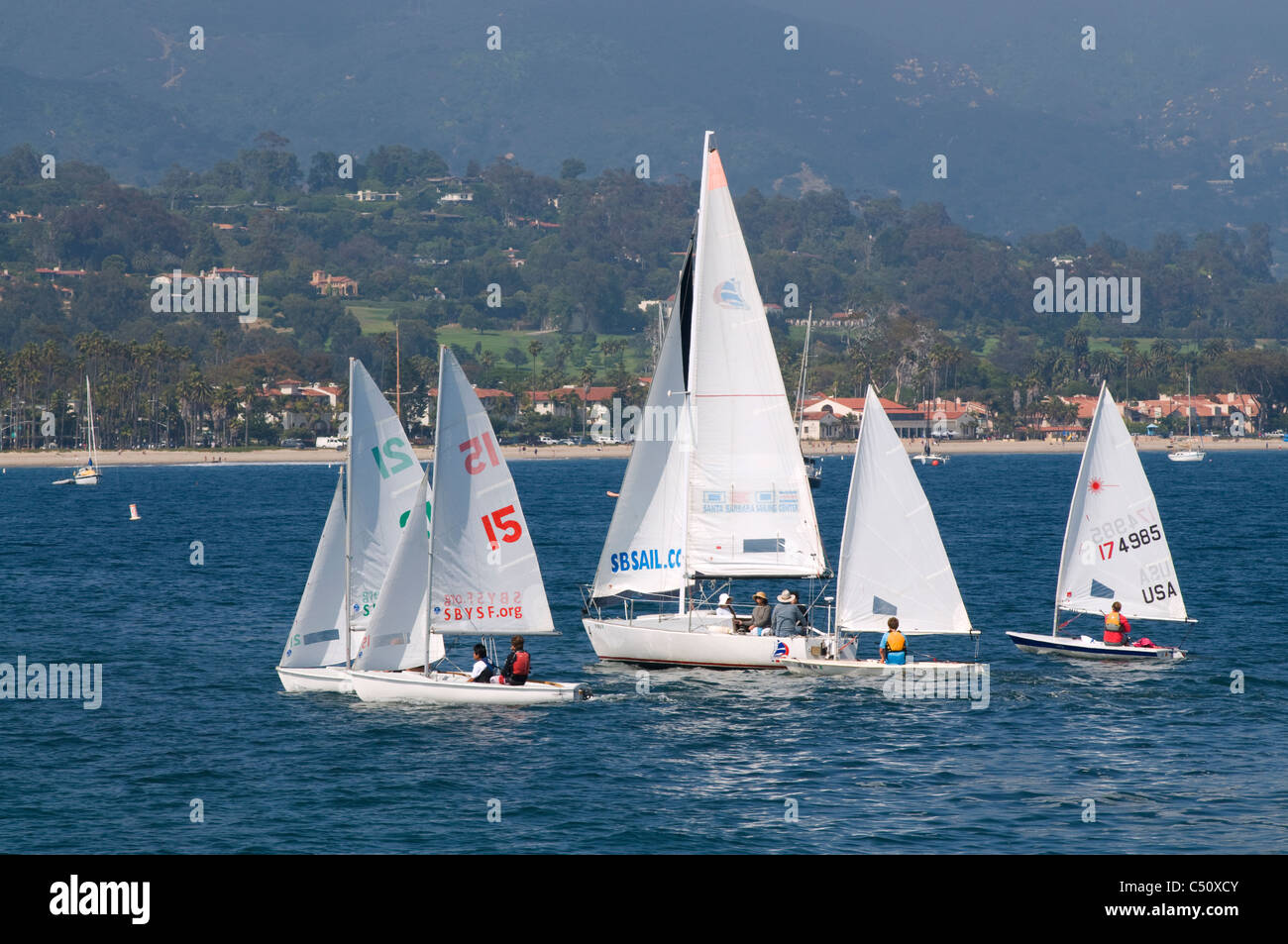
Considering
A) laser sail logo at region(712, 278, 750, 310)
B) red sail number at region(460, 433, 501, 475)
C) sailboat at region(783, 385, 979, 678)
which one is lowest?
sailboat at region(783, 385, 979, 678)

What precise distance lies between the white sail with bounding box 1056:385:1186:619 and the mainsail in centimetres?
789

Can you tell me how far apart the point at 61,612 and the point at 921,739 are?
3638cm

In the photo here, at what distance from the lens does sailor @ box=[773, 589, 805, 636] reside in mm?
38312

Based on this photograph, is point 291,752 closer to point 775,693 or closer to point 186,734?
point 186,734

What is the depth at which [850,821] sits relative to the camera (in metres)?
27.1

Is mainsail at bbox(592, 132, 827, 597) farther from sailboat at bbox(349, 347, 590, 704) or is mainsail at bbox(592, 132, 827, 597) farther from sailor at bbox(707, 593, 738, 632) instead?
sailboat at bbox(349, 347, 590, 704)

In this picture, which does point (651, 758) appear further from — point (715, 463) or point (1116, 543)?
point (1116, 543)

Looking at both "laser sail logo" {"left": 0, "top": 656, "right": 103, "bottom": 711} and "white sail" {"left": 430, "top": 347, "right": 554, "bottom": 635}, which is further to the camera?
"laser sail logo" {"left": 0, "top": 656, "right": 103, "bottom": 711}

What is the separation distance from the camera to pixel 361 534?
35.6 m

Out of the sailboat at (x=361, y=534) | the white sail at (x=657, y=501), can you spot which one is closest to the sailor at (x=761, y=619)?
the white sail at (x=657, y=501)

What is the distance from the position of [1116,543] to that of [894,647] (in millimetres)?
8686

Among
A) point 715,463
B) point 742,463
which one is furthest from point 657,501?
point 742,463

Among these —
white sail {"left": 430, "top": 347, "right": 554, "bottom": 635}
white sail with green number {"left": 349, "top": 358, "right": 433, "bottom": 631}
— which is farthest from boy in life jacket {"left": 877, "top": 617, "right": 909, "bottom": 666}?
white sail with green number {"left": 349, "top": 358, "right": 433, "bottom": 631}
